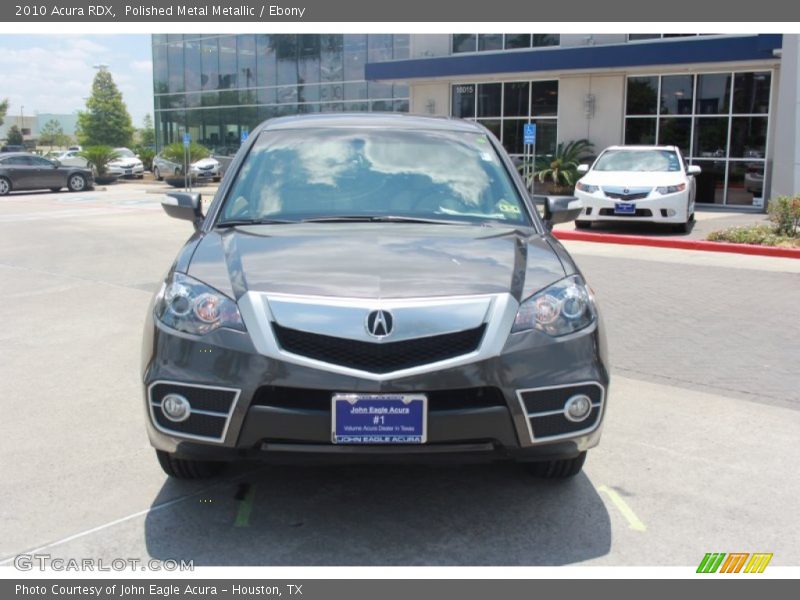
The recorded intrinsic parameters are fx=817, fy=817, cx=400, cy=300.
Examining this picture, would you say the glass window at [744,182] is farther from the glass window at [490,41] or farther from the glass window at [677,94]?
the glass window at [490,41]

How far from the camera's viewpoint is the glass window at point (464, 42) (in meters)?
25.8

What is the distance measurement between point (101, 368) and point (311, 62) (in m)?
36.6

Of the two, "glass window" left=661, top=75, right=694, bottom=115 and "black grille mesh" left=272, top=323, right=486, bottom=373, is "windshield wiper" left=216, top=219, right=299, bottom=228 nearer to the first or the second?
"black grille mesh" left=272, top=323, right=486, bottom=373

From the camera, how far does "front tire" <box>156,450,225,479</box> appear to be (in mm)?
3783

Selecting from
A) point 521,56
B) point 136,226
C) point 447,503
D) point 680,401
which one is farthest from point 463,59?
point 447,503

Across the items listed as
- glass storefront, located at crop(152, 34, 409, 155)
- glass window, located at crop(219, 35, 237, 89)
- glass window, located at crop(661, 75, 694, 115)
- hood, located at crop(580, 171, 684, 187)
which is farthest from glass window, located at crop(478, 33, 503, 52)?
glass window, located at crop(219, 35, 237, 89)

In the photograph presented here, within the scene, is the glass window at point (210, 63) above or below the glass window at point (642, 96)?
above

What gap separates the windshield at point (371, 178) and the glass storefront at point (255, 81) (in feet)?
106

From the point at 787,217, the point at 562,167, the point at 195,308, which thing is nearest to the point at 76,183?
the point at 562,167

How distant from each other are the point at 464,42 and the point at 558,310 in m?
24.2

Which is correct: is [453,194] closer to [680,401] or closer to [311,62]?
[680,401]

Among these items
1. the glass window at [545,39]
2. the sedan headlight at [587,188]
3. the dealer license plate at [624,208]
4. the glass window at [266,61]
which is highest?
the glass window at [266,61]

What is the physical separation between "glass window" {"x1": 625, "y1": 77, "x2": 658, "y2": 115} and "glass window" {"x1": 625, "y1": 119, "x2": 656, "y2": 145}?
25 cm

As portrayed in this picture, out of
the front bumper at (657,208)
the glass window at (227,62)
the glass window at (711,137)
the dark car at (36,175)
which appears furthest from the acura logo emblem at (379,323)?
the glass window at (227,62)
